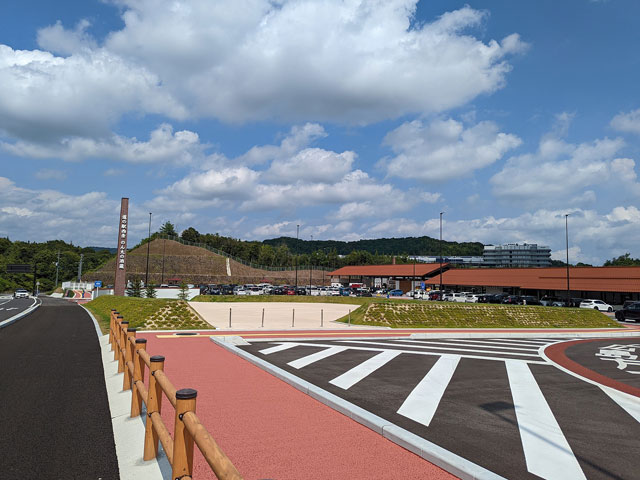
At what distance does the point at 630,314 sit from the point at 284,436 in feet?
130

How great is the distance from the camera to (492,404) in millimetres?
8242

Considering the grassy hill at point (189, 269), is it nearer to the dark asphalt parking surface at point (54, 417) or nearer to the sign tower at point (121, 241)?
the sign tower at point (121, 241)

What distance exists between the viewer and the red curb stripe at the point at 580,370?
1006 cm

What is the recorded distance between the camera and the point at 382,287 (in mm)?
84875

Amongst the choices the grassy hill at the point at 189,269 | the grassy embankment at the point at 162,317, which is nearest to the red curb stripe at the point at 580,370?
the grassy embankment at the point at 162,317

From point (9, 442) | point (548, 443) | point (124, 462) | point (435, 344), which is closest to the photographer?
point (124, 462)

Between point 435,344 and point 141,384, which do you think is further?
point 435,344

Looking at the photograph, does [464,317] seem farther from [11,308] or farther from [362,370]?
[11,308]

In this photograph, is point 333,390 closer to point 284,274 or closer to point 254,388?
point 254,388

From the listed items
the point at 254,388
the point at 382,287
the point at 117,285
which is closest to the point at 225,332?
the point at 254,388

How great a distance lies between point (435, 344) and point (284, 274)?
96735mm

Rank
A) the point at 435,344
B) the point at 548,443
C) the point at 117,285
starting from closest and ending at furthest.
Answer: the point at 548,443, the point at 435,344, the point at 117,285

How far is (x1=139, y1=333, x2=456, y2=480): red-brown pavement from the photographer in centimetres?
499

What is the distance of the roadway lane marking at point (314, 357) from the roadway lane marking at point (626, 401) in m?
7.14
